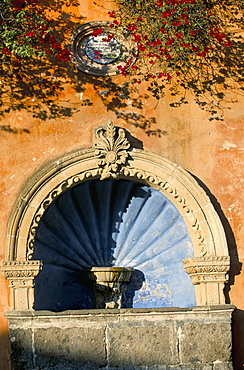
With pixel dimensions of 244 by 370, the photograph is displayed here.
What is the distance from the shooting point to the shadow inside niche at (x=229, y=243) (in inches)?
303

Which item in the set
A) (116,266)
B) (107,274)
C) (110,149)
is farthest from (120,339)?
(110,149)

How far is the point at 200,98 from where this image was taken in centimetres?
814

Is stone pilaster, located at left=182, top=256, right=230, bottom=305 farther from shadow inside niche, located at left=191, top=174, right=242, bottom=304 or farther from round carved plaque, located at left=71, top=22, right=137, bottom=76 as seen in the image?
round carved plaque, located at left=71, top=22, right=137, bottom=76

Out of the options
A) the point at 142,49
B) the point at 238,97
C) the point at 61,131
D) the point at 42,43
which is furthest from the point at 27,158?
the point at 238,97

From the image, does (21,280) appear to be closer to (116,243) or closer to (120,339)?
(120,339)

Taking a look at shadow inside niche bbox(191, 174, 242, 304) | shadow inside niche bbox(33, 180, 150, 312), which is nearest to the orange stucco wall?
shadow inside niche bbox(191, 174, 242, 304)

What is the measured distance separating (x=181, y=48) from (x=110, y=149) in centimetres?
149

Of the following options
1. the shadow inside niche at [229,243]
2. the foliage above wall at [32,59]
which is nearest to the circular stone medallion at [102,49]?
the foliage above wall at [32,59]

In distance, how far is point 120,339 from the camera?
6.89 meters

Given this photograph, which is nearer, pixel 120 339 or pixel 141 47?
pixel 120 339

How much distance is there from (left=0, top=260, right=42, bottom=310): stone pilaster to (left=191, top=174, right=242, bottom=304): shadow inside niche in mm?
2140

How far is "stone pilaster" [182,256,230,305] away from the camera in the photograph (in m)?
7.50

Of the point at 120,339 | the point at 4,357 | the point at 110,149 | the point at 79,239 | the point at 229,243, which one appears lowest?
the point at 4,357

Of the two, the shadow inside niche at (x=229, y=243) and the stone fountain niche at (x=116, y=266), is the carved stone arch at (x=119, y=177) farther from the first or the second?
the shadow inside niche at (x=229, y=243)
